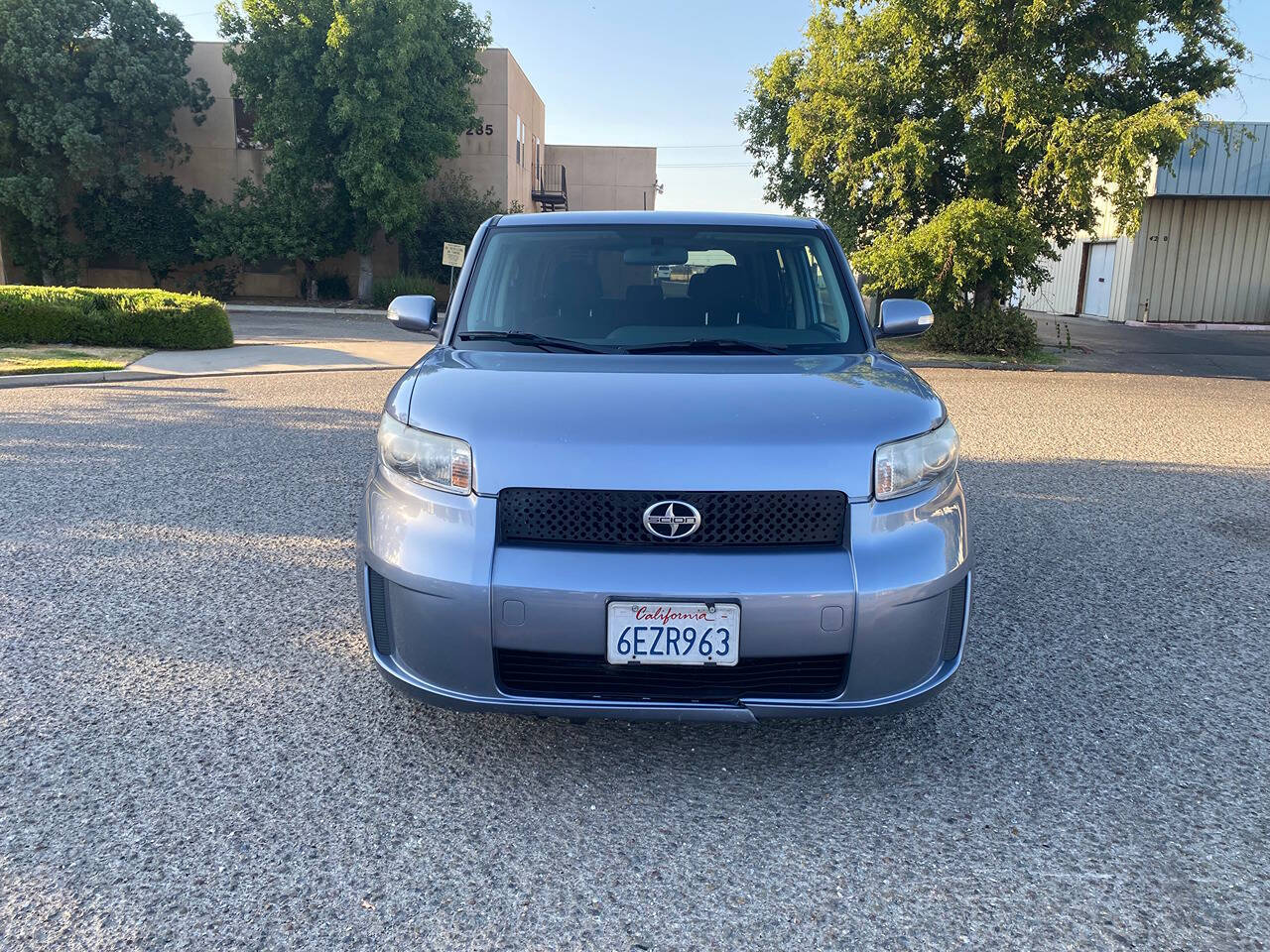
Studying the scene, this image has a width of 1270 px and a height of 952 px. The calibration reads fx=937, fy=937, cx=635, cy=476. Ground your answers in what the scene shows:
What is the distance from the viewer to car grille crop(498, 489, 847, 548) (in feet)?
8.63

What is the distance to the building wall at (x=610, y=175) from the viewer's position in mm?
46656

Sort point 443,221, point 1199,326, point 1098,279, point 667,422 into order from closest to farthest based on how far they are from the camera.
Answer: point 667,422
point 1199,326
point 1098,279
point 443,221

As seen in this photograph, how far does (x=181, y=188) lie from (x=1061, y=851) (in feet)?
118

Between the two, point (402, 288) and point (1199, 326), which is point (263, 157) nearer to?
point (402, 288)

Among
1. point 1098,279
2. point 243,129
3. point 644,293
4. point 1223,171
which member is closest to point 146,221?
point 243,129

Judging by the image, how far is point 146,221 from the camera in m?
31.1

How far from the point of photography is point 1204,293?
90.5 ft

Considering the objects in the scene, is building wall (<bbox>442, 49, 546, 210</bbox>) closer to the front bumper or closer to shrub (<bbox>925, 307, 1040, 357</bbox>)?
shrub (<bbox>925, 307, 1040, 357</bbox>)

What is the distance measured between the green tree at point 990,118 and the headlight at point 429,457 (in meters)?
14.5

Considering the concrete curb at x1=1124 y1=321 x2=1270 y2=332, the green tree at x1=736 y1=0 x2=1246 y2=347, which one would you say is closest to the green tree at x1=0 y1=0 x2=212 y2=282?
the green tree at x1=736 y1=0 x2=1246 y2=347

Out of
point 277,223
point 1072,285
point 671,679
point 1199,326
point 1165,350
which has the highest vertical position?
point 277,223

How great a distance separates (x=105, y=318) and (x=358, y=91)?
14.2 m

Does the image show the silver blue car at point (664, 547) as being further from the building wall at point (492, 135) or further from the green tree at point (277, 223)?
the building wall at point (492, 135)

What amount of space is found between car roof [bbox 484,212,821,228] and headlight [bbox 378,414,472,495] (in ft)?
5.05
